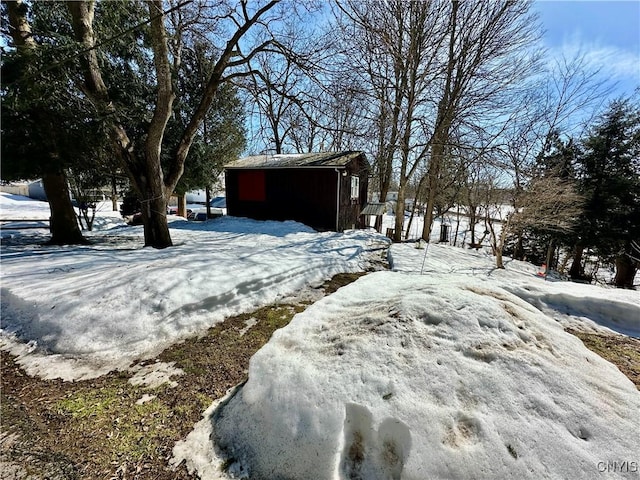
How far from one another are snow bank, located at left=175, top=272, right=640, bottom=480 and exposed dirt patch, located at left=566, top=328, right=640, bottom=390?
0.77m

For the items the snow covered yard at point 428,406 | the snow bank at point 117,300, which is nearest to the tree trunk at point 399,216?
the snow bank at point 117,300

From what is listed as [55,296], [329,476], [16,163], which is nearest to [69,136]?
[16,163]

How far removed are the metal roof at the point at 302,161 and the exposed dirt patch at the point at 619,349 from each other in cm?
923

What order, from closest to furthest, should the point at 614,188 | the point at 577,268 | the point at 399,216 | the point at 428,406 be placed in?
the point at 428,406 < the point at 614,188 < the point at 399,216 < the point at 577,268

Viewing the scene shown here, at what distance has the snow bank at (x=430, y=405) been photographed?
1.43m

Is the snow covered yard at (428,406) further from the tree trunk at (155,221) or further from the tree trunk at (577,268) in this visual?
the tree trunk at (577,268)

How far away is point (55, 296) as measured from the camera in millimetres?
3354

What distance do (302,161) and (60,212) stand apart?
27.2 ft

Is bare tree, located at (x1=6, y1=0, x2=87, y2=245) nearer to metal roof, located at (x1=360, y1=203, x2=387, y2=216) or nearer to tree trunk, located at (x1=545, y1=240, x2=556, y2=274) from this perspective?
metal roof, located at (x1=360, y1=203, x2=387, y2=216)

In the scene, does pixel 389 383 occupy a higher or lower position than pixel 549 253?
higher

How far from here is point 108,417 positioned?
2023 millimetres

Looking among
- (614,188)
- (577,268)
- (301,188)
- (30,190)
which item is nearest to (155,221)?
(301,188)

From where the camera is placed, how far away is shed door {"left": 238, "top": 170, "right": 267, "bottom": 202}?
12.8 metres

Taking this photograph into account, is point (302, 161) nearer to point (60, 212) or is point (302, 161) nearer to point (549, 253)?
point (60, 212)
